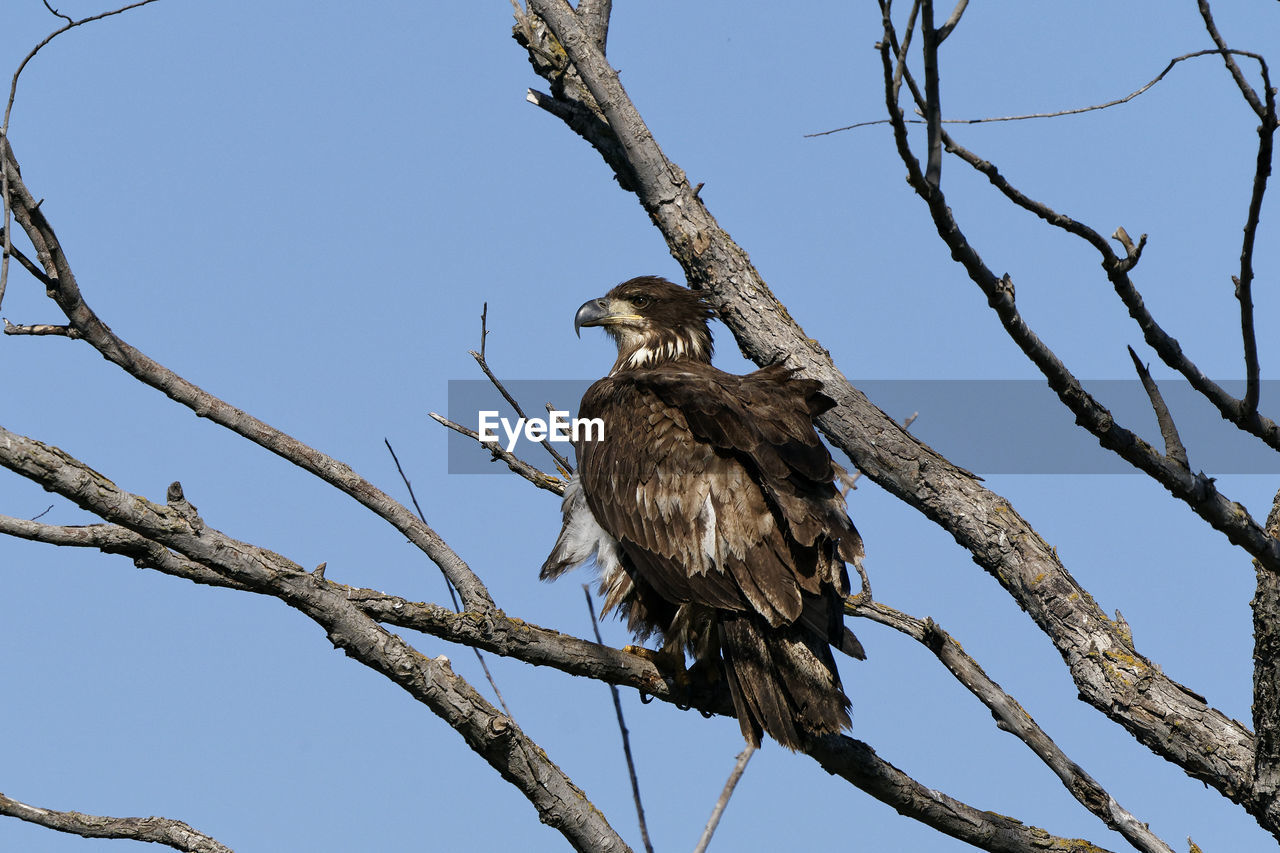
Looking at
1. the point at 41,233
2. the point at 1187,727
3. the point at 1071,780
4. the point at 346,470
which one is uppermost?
the point at 41,233

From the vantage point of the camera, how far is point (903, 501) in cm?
493

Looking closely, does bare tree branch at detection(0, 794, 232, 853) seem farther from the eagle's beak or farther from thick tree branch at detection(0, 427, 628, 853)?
the eagle's beak

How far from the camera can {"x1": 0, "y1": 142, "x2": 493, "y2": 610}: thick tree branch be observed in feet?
11.9

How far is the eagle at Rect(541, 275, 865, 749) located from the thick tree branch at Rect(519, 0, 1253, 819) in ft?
0.68

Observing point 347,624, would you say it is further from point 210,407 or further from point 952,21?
point 952,21

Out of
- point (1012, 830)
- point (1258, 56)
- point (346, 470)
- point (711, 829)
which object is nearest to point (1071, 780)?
point (1012, 830)

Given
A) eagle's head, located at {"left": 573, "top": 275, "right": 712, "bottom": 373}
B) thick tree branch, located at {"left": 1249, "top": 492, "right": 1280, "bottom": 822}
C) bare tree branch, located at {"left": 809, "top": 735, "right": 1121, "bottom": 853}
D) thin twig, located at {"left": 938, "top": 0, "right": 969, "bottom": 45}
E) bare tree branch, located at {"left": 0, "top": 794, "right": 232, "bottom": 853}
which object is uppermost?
eagle's head, located at {"left": 573, "top": 275, "right": 712, "bottom": 373}

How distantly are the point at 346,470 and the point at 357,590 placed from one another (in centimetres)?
91

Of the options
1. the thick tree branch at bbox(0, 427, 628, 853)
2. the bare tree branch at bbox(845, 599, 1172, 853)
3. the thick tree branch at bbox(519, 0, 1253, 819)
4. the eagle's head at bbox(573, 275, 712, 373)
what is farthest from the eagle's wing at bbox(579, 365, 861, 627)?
the eagle's head at bbox(573, 275, 712, 373)

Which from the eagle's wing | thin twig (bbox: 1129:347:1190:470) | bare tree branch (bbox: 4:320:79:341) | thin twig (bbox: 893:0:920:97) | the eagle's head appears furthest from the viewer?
the eagle's head

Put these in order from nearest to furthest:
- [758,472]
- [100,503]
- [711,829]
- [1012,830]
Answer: [100,503]
[711,829]
[1012,830]
[758,472]

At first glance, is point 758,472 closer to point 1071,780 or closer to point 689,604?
point 689,604

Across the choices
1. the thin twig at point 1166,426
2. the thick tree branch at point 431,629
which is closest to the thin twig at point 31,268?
the thick tree branch at point 431,629

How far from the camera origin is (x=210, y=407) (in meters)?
4.09
